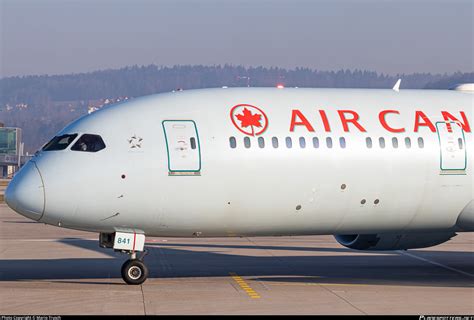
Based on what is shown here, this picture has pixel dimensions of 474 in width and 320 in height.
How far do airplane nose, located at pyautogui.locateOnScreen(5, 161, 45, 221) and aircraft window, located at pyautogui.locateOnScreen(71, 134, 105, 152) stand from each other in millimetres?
1075

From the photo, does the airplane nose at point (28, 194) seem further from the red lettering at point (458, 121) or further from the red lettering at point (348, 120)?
the red lettering at point (458, 121)

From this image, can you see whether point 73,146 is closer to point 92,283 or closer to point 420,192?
point 92,283

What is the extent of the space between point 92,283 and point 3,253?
29.3ft

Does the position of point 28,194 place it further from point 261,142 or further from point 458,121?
point 458,121

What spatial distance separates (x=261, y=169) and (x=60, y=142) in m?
4.56

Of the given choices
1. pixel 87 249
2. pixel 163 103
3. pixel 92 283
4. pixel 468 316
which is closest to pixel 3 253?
pixel 87 249

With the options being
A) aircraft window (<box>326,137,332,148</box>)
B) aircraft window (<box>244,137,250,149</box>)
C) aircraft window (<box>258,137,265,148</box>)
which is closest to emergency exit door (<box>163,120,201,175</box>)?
aircraft window (<box>244,137,250,149</box>)

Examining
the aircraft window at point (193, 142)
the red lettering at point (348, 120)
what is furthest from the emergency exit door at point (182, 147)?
the red lettering at point (348, 120)

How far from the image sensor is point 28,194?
21641 mm

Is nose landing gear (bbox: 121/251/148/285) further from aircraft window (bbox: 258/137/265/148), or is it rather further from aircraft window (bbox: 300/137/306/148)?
aircraft window (bbox: 300/137/306/148)

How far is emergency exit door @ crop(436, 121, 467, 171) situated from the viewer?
24.5m

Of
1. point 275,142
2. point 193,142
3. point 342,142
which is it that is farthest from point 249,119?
point 342,142

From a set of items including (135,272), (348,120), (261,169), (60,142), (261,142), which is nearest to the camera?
(60,142)

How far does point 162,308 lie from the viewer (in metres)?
19.9
